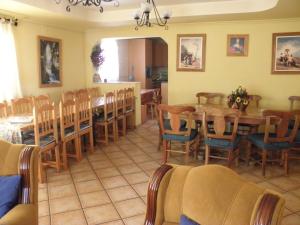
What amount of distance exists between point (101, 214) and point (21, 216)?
1.06 metres

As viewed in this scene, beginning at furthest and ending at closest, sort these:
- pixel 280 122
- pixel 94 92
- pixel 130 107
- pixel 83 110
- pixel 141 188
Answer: pixel 94 92
pixel 130 107
pixel 83 110
pixel 280 122
pixel 141 188

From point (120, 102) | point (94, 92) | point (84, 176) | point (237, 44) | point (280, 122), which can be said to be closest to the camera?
point (280, 122)

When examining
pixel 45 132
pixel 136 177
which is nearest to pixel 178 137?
pixel 136 177

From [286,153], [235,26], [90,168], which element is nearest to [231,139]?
[286,153]

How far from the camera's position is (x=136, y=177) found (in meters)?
3.43

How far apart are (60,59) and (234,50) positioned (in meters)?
3.53

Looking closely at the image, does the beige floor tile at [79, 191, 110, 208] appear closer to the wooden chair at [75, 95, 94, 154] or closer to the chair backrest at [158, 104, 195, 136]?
the wooden chair at [75, 95, 94, 154]

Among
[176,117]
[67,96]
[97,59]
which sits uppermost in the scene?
[97,59]

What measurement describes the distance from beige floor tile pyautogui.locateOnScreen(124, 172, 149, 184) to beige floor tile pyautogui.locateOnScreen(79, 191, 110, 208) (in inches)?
17.3

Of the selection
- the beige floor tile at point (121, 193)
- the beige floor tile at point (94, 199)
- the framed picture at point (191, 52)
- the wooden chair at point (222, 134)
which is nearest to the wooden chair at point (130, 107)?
the framed picture at point (191, 52)

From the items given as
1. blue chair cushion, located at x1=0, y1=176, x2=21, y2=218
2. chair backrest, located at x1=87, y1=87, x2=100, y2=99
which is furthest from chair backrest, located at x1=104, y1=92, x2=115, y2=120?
blue chair cushion, located at x1=0, y1=176, x2=21, y2=218

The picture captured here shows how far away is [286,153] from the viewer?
351 cm

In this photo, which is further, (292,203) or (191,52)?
(191,52)

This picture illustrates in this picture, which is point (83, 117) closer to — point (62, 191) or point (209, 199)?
point (62, 191)
